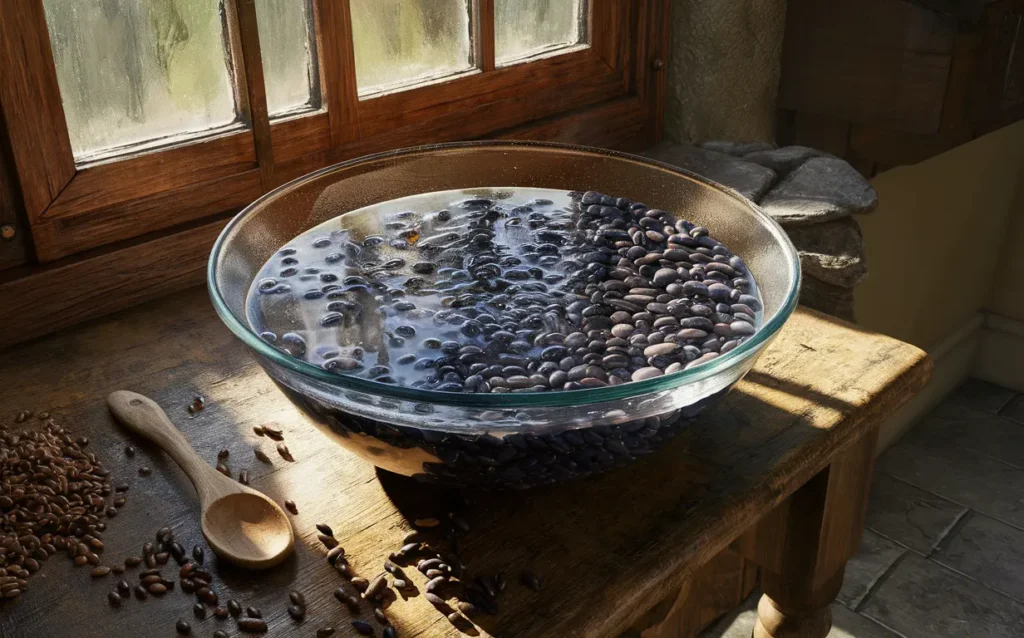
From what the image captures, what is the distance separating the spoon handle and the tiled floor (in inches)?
54.3

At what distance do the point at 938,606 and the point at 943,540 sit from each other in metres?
0.22

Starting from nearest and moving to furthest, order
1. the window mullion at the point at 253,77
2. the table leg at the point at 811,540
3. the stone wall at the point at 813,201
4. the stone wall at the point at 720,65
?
the table leg at the point at 811,540 → the window mullion at the point at 253,77 → the stone wall at the point at 813,201 → the stone wall at the point at 720,65

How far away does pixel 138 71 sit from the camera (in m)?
1.13

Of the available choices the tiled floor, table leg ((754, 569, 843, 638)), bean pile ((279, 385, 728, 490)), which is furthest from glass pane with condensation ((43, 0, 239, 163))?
the tiled floor

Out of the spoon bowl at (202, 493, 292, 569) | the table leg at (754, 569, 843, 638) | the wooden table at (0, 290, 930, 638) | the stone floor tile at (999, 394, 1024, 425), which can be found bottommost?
the stone floor tile at (999, 394, 1024, 425)

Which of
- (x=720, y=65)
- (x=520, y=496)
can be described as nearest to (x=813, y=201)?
(x=720, y=65)

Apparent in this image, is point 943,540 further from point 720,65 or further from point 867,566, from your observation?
point 720,65

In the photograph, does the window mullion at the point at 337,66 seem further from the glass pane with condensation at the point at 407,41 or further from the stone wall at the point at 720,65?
the stone wall at the point at 720,65

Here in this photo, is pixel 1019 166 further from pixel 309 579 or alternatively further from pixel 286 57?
pixel 309 579

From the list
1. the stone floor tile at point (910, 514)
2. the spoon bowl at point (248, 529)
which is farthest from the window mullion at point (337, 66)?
the stone floor tile at point (910, 514)

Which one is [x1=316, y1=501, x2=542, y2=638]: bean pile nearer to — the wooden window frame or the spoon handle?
the spoon handle

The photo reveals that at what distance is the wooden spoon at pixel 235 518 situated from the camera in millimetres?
761

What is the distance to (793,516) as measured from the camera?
3.51ft

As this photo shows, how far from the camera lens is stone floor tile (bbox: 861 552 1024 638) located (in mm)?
1882
